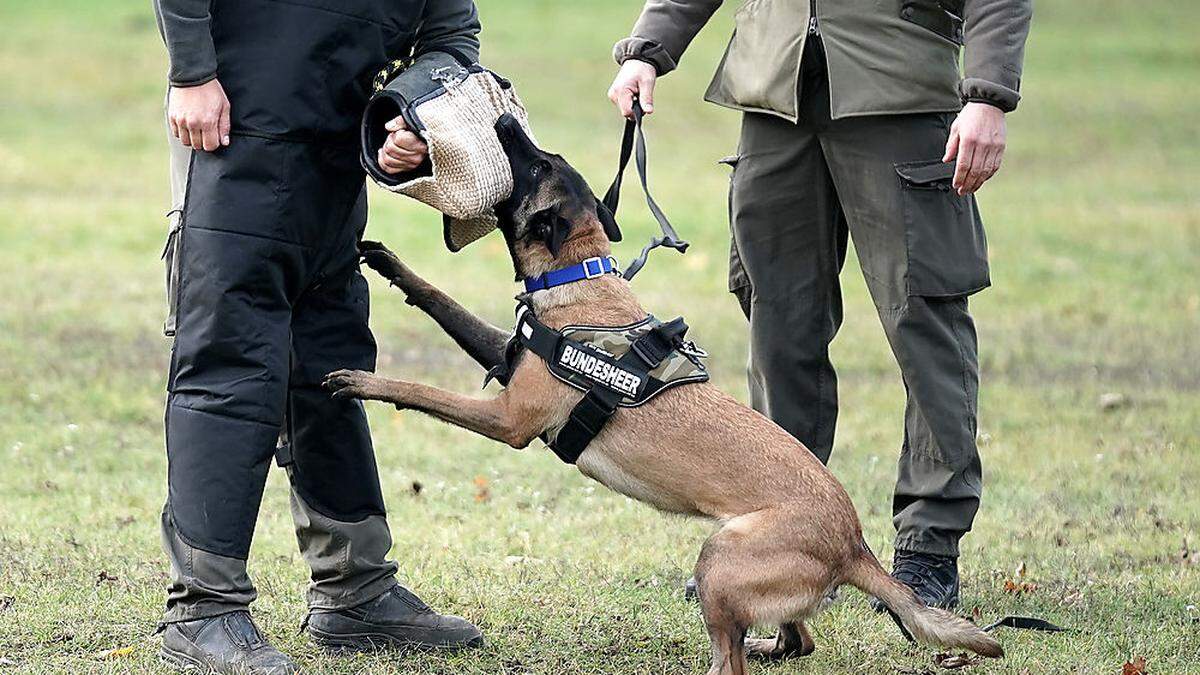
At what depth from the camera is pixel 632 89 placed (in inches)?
195

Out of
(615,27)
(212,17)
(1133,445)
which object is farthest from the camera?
(615,27)

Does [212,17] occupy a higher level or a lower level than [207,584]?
higher

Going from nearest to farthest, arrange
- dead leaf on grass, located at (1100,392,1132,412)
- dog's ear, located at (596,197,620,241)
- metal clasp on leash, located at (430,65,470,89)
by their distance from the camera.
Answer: metal clasp on leash, located at (430,65,470,89)
dog's ear, located at (596,197,620,241)
dead leaf on grass, located at (1100,392,1132,412)

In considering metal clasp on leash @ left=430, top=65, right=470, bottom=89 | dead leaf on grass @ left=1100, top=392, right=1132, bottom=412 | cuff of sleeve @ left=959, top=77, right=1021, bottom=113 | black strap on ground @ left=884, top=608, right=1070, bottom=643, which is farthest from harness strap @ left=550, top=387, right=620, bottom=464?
dead leaf on grass @ left=1100, top=392, right=1132, bottom=412

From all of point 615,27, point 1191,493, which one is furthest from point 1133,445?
point 615,27

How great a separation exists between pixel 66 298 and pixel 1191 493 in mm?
7067

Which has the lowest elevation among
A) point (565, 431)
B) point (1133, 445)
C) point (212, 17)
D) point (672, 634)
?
point (1133, 445)

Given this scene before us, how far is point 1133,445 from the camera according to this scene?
7.57m

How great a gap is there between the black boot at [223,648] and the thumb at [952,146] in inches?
92.9

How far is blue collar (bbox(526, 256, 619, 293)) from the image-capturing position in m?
4.43

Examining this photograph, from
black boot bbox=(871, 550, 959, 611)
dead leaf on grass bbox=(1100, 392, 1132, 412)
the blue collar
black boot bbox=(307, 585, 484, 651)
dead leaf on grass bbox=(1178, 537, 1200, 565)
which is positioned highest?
the blue collar

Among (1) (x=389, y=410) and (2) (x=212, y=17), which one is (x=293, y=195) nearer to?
(2) (x=212, y=17)

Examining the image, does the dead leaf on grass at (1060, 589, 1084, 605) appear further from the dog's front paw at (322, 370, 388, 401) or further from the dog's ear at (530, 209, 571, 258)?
the dog's front paw at (322, 370, 388, 401)

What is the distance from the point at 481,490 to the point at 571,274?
94.1 inches
